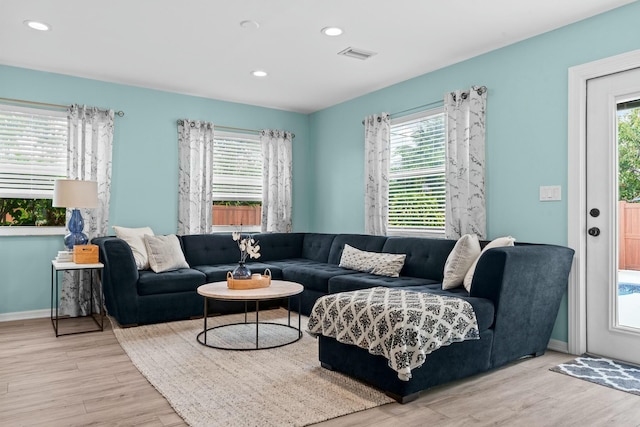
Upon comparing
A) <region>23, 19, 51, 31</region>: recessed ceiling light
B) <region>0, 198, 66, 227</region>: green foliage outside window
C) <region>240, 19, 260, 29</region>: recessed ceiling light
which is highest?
<region>240, 19, 260, 29</region>: recessed ceiling light

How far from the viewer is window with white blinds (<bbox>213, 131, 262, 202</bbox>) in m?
5.88

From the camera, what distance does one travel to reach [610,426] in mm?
2283

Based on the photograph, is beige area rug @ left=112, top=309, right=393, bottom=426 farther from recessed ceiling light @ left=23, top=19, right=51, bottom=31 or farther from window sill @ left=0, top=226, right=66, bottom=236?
recessed ceiling light @ left=23, top=19, right=51, bottom=31

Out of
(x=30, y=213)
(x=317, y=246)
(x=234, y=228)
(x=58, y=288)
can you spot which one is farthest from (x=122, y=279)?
(x=317, y=246)

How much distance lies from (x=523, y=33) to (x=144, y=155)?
4.13m

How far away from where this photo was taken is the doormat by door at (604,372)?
9.25ft

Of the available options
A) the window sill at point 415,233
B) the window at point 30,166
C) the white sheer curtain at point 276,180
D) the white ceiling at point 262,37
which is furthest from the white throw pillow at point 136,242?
the window sill at point 415,233

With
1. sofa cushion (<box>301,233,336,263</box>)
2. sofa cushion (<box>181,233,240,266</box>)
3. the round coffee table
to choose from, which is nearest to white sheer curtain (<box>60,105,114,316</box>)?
sofa cushion (<box>181,233,240,266</box>)

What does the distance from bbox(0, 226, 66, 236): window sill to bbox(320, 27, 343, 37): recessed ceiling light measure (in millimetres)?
3374

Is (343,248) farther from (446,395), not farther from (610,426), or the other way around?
(610,426)

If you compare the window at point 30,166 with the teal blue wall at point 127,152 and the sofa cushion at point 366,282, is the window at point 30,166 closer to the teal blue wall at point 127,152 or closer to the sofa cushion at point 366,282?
the teal blue wall at point 127,152

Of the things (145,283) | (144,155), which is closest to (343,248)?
(145,283)

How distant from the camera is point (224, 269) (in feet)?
16.1

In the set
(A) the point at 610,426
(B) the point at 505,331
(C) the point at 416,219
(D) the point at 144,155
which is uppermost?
(D) the point at 144,155
